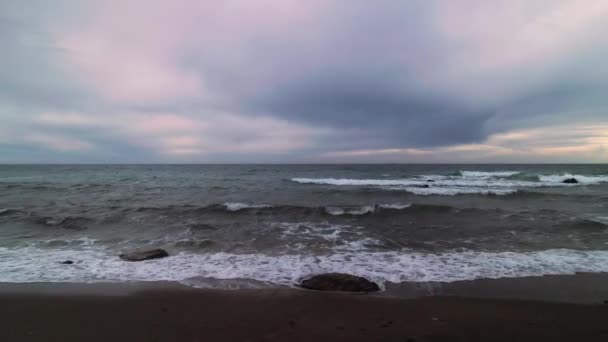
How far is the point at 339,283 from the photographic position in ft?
19.4

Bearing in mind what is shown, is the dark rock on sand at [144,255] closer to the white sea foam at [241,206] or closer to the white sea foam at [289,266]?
the white sea foam at [289,266]

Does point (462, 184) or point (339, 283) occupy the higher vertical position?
point (462, 184)

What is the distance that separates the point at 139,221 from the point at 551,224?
18.2 metres

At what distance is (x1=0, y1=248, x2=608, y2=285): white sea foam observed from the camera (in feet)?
21.7

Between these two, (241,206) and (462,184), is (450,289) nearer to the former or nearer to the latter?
(241,206)

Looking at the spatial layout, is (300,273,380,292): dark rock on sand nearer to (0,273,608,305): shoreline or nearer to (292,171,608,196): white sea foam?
(0,273,608,305): shoreline

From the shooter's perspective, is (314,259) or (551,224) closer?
(314,259)

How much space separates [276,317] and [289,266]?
2.66 meters

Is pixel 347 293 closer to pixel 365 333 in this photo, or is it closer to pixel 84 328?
pixel 365 333

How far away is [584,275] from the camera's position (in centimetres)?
654

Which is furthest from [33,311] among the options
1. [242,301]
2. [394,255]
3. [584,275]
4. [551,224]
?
[551,224]

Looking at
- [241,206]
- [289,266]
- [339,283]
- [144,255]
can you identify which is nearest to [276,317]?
[339,283]

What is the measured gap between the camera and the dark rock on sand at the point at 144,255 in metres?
7.77

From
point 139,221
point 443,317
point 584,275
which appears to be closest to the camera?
point 443,317
